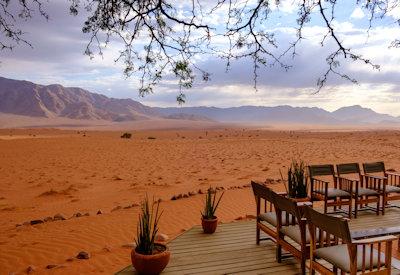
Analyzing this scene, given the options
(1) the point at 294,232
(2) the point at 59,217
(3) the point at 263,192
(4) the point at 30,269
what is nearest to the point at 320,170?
(3) the point at 263,192

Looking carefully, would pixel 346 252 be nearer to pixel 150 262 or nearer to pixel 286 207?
pixel 286 207

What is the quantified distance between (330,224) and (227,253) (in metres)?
1.76

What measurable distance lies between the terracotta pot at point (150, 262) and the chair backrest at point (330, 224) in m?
1.68

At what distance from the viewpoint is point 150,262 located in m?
4.52

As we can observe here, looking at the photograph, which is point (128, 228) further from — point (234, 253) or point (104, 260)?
→ point (234, 253)

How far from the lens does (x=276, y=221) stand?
5.28 metres

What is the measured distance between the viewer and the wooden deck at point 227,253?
15.5 feet

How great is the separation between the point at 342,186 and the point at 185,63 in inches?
193

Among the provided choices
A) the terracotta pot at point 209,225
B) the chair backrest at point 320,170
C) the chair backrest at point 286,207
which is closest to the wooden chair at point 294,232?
the chair backrest at point 286,207

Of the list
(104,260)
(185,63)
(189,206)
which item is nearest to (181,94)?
(185,63)

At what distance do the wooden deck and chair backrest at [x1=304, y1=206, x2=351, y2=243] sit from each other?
87 centimetres

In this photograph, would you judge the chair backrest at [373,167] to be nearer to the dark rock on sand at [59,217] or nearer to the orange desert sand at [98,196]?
the orange desert sand at [98,196]

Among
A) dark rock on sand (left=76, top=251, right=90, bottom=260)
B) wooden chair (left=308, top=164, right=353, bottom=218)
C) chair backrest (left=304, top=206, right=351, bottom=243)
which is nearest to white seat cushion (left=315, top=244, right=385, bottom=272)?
chair backrest (left=304, top=206, right=351, bottom=243)

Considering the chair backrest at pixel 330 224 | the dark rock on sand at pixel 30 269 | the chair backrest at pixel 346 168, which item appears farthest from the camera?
the chair backrest at pixel 346 168
